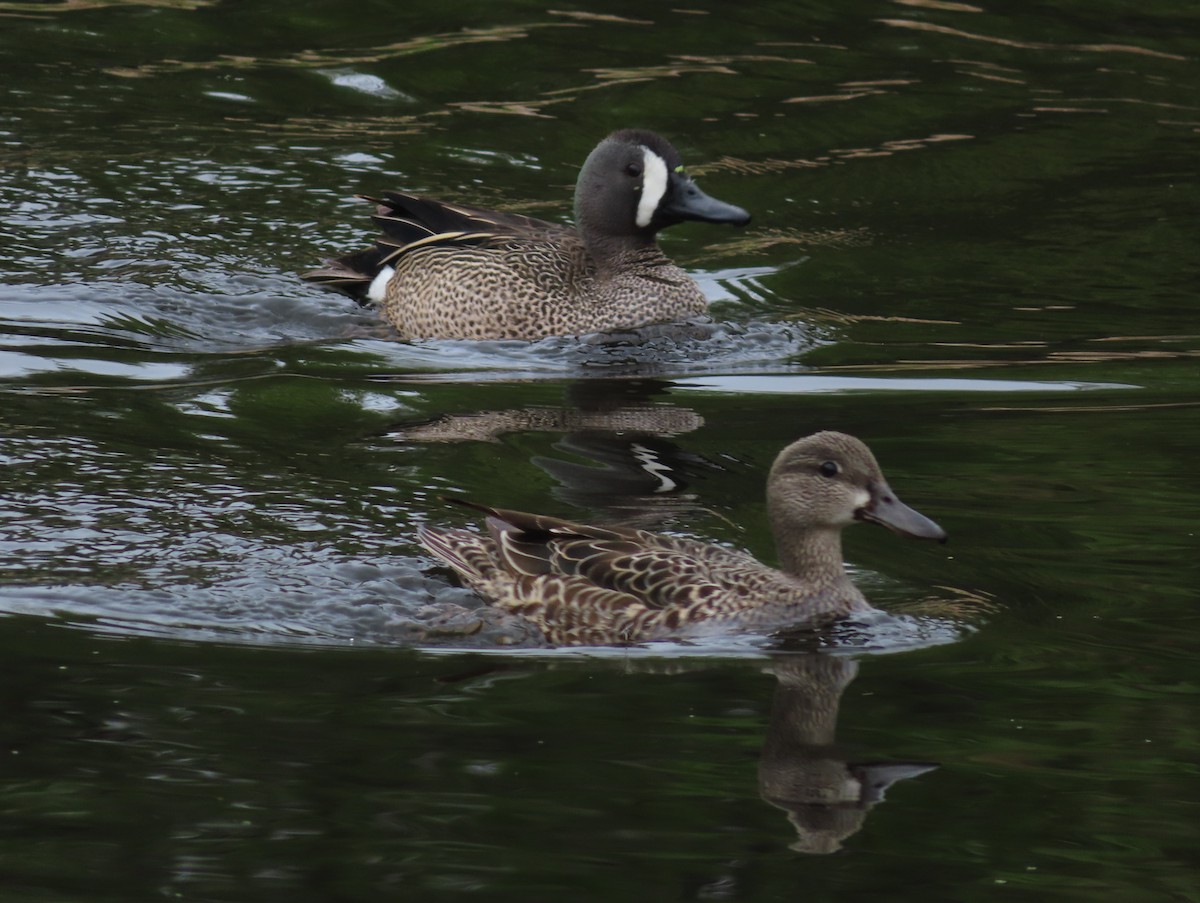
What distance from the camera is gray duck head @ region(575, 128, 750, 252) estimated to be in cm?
1280

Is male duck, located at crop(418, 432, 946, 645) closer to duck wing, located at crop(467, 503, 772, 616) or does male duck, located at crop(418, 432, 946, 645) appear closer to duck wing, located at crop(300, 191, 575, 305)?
duck wing, located at crop(467, 503, 772, 616)

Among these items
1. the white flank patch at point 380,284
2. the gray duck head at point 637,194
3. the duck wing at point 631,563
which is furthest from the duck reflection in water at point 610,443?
the white flank patch at point 380,284

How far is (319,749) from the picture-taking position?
6.04 meters

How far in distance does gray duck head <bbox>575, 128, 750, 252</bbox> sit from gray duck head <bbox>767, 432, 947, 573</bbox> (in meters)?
4.80

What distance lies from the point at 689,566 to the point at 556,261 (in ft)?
17.0

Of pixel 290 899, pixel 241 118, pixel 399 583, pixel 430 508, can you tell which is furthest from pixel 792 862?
pixel 241 118

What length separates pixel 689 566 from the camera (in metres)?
7.85

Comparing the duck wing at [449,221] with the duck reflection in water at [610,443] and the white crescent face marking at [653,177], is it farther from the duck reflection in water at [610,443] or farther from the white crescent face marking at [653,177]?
the duck reflection in water at [610,443]

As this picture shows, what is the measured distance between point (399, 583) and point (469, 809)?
2595 mm

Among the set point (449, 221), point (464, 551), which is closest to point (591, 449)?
point (464, 551)

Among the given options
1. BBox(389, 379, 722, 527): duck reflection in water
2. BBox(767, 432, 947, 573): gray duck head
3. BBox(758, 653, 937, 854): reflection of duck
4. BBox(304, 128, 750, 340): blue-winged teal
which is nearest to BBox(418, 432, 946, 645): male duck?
BBox(767, 432, 947, 573): gray duck head

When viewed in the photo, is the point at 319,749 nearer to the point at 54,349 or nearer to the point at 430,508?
the point at 430,508

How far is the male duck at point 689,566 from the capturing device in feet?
25.3

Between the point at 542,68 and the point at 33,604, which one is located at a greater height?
the point at 542,68
